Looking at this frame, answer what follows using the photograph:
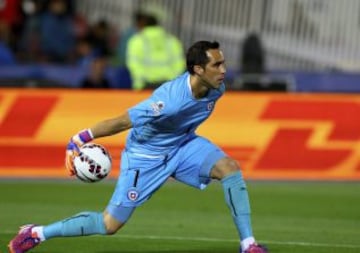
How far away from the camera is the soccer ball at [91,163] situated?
32.9ft

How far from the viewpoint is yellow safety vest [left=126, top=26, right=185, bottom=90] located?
19953mm

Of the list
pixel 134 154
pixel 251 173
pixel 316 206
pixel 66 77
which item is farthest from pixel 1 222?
pixel 66 77

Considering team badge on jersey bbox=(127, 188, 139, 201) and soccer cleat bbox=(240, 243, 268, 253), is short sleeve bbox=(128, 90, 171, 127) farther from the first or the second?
soccer cleat bbox=(240, 243, 268, 253)

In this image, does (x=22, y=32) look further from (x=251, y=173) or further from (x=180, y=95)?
(x=180, y=95)

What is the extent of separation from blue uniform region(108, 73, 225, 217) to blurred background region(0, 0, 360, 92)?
33.8 ft

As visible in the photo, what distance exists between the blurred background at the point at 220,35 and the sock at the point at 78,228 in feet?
34.6

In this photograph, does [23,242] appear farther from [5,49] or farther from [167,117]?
[5,49]

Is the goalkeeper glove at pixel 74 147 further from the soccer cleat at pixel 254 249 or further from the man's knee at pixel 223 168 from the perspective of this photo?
the soccer cleat at pixel 254 249

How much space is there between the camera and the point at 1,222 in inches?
519

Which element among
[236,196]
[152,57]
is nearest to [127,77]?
[152,57]

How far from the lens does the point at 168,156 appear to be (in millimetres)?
10609

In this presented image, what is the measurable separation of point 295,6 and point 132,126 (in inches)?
474

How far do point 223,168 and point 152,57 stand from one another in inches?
385

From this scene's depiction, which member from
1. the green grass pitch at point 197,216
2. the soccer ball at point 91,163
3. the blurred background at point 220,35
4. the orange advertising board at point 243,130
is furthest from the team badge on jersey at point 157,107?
the blurred background at point 220,35
